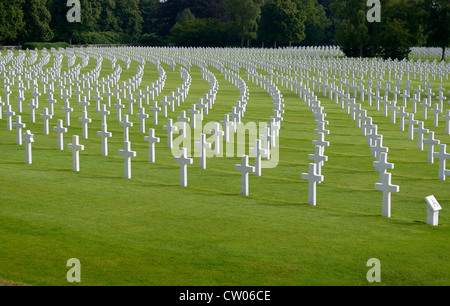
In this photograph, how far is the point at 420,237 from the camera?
34.2ft

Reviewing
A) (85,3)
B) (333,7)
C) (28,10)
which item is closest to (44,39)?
(28,10)

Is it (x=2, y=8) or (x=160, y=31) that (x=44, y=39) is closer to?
(x=2, y=8)

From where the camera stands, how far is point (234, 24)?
107125 millimetres

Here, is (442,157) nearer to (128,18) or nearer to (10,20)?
(10,20)

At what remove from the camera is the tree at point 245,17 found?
10606 centimetres

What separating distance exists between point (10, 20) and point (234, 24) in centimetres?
Result: 3319

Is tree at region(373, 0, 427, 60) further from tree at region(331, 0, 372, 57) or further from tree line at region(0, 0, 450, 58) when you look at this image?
tree at region(331, 0, 372, 57)

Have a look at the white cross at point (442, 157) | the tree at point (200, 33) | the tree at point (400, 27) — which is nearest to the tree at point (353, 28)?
the tree at point (400, 27)

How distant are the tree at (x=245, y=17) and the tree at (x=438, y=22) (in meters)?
51.5

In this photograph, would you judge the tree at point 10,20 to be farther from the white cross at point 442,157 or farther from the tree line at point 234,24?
the white cross at point 442,157

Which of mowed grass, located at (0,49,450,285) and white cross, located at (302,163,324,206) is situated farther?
white cross, located at (302,163,324,206)

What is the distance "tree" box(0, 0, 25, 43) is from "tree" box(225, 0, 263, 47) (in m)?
30.7

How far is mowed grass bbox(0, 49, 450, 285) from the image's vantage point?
28.9 ft

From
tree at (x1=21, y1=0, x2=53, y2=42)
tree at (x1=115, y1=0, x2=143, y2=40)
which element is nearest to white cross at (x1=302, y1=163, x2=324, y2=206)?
tree at (x1=21, y1=0, x2=53, y2=42)
